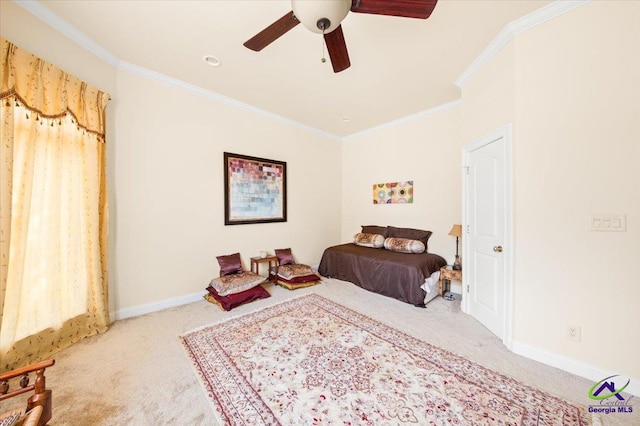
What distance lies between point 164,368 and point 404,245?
3355 mm

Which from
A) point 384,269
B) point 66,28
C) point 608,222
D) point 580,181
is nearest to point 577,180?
point 580,181

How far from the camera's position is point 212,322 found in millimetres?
2561

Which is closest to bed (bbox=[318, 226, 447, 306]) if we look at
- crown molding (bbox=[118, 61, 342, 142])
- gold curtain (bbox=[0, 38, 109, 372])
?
crown molding (bbox=[118, 61, 342, 142])

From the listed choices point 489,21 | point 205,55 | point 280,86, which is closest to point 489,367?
point 489,21

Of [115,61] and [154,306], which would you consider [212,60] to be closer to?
[115,61]

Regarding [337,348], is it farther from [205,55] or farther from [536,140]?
[205,55]

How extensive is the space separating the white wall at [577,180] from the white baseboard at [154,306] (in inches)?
144

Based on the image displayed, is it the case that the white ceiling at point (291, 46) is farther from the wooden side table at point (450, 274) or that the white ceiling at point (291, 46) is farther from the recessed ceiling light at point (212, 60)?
the wooden side table at point (450, 274)

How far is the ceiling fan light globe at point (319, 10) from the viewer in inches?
51.2

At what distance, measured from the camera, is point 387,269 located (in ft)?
11.0

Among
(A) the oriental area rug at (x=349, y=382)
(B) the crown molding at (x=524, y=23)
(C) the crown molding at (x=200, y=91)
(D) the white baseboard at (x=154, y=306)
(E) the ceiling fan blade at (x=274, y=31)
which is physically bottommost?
(A) the oriental area rug at (x=349, y=382)

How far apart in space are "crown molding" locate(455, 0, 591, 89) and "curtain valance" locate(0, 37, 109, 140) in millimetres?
3930

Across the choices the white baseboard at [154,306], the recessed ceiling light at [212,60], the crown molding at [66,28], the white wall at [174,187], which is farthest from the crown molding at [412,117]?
the white baseboard at [154,306]

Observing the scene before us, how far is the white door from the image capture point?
88.0 inches
